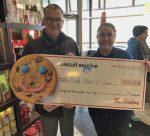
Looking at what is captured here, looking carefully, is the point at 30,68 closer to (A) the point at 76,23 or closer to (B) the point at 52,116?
(B) the point at 52,116

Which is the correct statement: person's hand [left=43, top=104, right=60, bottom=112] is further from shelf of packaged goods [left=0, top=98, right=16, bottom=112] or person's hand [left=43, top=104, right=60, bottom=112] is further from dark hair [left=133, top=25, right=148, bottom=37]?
dark hair [left=133, top=25, right=148, bottom=37]

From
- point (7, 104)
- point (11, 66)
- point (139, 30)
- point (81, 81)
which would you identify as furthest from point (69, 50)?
point (139, 30)

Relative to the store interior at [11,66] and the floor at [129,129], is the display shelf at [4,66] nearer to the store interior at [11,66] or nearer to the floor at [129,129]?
the store interior at [11,66]

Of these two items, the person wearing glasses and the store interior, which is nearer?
the person wearing glasses

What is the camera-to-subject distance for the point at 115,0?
479 cm

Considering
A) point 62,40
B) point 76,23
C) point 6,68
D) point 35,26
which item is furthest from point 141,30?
point 6,68

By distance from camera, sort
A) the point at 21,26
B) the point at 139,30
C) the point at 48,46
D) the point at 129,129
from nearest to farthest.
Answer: the point at 48,46
the point at 21,26
the point at 129,129
the point at 139,30

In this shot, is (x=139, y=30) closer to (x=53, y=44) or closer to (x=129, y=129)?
(x=129, y=129)

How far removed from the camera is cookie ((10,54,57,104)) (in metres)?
1.32

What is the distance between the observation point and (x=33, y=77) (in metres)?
1.33

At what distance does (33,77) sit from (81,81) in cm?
31

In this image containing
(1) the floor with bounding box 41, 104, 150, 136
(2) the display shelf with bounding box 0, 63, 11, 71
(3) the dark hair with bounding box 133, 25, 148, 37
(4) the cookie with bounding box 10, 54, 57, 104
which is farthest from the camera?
(3) the dark hair with bounding box 133, 25, 148, 37

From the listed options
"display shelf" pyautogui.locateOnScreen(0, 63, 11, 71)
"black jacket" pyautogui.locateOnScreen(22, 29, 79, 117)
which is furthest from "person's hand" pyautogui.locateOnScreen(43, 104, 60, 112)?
"display shelf" pyautogui.locateOnScreen(0, 63, 11, 71)

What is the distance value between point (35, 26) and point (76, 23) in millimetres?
2182
